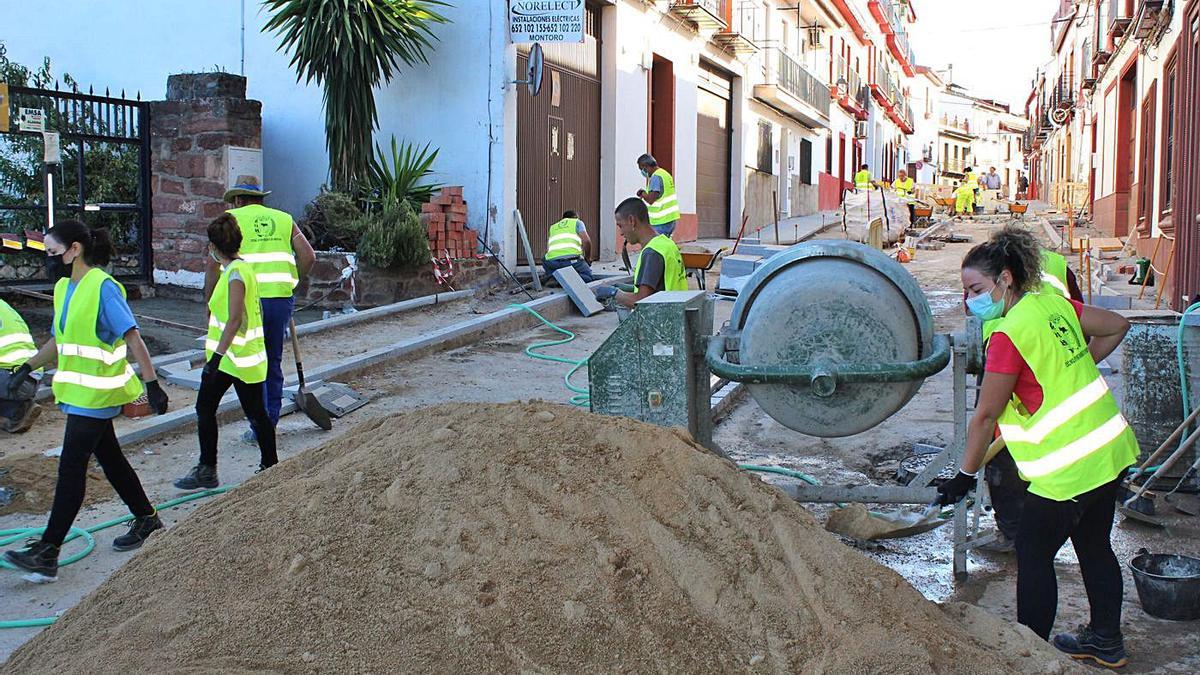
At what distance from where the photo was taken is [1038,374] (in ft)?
11.7

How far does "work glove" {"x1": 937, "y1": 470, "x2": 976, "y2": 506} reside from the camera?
385 cm

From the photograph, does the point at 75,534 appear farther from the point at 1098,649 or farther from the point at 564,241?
the point at 564,241

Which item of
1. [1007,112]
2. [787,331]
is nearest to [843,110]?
[787,331]

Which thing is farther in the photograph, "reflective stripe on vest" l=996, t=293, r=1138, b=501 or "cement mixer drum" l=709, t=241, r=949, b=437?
"cement mixer drum" l=709, t=241, r=949, b=437

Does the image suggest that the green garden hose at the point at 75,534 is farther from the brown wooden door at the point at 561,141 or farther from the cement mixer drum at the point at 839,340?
the brown wooden door at the point at 561,141

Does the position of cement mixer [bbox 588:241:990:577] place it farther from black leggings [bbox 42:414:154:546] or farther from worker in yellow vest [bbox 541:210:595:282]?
worker in yellow vest [bbox 541:210:595:282]

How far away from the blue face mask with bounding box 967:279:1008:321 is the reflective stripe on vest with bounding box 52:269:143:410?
3753mm

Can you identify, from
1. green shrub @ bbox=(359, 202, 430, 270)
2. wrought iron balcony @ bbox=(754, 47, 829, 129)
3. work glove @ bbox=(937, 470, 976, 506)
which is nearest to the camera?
work glove @ bbox=(937, 470, 976, 506)

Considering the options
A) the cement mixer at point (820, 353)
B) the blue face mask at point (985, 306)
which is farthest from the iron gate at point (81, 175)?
the blue face mask at point (985, 306)

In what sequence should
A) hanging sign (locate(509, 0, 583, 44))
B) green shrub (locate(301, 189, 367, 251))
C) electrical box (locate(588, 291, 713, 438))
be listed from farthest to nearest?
hanging sign (locate(509, 0, 583, 44)) → green shrub (locate(301, 189, 367, 251)) → electrical box (locate(588, 291, 713, 438))

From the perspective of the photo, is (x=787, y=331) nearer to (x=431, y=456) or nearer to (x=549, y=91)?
(x=431, y=456)

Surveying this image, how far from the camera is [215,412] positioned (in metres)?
6.00

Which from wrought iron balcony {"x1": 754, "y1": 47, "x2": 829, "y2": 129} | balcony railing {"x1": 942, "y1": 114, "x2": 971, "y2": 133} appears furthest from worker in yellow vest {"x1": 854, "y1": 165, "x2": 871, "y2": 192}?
balcony railing {"x1": 942, "y1": 114, "x2": 971, "y2": 133}

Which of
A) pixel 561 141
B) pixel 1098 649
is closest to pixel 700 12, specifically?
pixel 561 141
